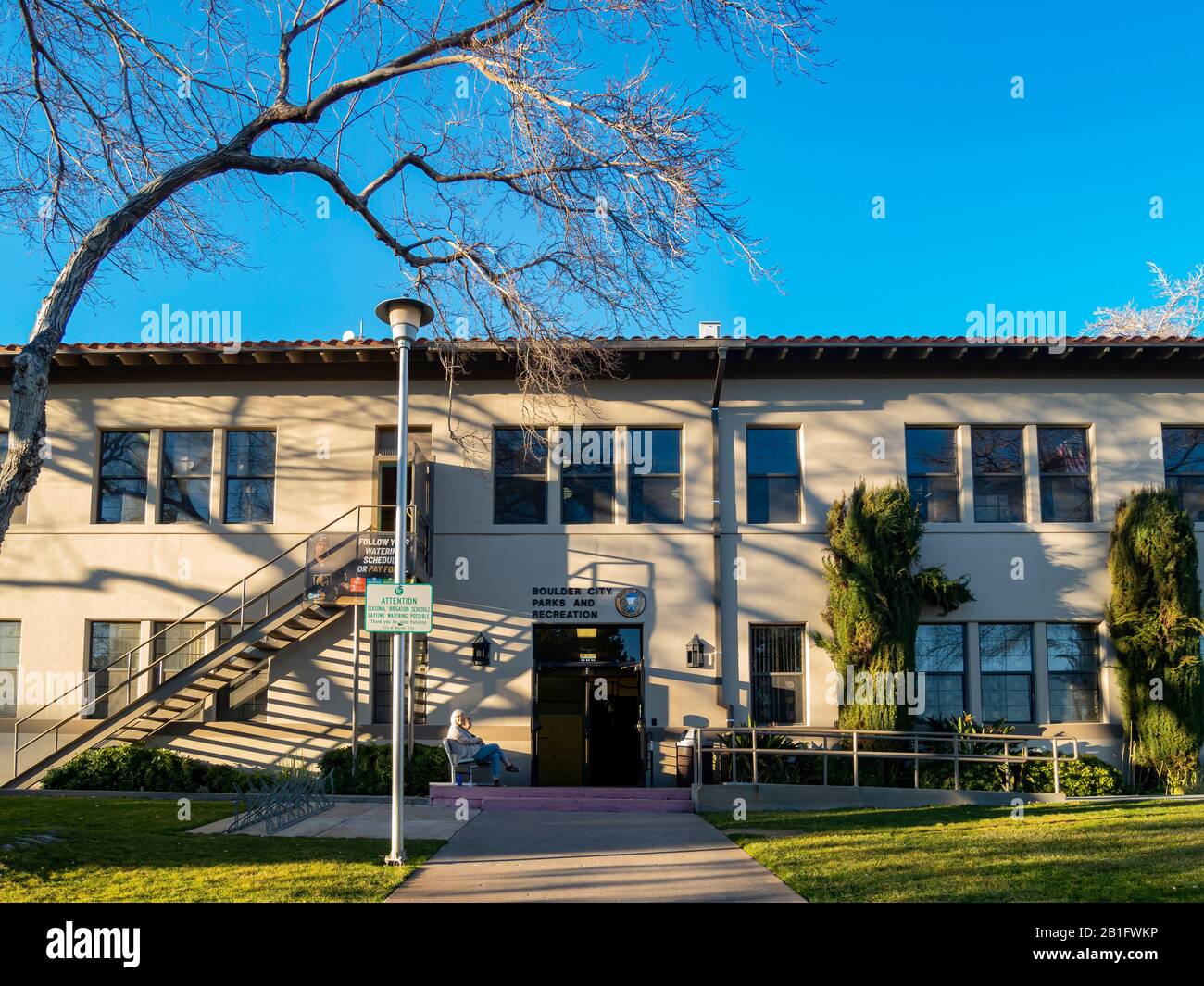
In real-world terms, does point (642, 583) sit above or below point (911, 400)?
below

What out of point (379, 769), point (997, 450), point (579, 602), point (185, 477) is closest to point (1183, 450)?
point (997, 450)

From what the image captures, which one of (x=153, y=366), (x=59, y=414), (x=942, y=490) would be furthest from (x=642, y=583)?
(x=59, y=414)

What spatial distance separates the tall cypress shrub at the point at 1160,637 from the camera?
16.6m

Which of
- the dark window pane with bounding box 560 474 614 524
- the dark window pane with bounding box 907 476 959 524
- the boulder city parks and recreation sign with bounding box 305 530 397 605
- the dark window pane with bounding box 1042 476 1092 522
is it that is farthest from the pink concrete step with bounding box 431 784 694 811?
the dark window pane with bounding box 1042 476 1092 522

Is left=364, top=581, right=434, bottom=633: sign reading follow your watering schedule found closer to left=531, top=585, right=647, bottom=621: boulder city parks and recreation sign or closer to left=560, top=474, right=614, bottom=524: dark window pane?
left=531, top=585, right=647, bottom=621: boulder city parks and recreation sign

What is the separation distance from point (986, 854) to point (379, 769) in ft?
31.3

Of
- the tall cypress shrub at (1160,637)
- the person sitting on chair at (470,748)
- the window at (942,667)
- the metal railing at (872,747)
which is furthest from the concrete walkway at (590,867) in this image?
the tall cypress shrub at (1160,637)

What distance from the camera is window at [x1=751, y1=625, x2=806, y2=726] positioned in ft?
57.0

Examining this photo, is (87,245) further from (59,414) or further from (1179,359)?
(1179,359)

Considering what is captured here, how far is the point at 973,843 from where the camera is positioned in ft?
35.3

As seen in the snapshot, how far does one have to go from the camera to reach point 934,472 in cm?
1817

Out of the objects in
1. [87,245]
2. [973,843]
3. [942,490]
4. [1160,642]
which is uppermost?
[87,245]

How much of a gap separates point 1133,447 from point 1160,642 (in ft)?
11.2

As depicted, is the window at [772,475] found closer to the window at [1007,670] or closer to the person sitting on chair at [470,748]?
the window at [1007,670]
